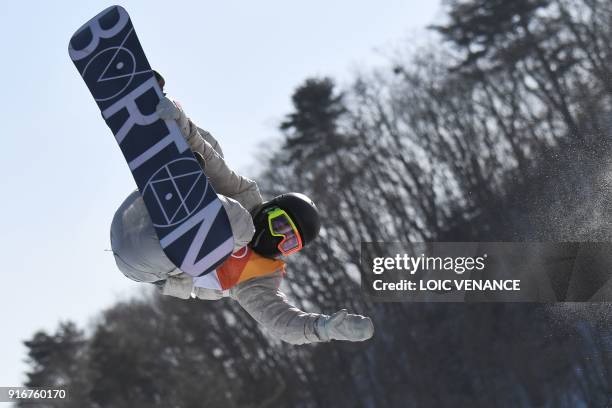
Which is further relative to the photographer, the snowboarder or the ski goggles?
the ski goggles

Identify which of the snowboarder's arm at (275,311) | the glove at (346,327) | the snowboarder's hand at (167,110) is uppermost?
the snowboarder's hand at (167,110)

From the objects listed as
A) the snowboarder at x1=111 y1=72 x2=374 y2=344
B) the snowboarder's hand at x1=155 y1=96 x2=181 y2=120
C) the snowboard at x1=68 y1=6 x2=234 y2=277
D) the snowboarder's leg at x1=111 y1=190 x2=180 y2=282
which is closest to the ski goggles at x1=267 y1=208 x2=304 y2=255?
the snowboarder at x1=111 y1=72 x2=374 y2=344

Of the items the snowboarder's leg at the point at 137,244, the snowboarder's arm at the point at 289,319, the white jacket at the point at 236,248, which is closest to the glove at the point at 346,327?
the snowboarder's arm at the point at 289,319

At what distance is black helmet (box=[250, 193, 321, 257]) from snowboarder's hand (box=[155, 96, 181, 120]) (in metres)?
0.88

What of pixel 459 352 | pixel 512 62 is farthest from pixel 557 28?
pixel 459 352

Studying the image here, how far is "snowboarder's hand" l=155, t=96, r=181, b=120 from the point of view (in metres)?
5.41

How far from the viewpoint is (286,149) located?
25969 mm

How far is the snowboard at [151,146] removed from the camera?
5203 millimetres

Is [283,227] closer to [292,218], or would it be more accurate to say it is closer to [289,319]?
[292,218]

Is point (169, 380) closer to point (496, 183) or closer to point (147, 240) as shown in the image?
point (496, 183)

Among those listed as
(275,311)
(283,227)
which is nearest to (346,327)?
(275,311)

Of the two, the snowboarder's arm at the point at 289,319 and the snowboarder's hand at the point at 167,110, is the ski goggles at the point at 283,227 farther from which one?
the snowboarder's hand at the point at 167,110

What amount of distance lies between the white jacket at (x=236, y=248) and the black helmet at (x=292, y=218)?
0.55ft

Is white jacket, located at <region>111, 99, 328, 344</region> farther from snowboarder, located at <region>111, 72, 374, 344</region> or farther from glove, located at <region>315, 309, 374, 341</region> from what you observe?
glove, located at <region>315, 309, 374, 341</region>
